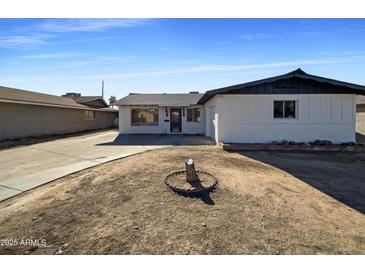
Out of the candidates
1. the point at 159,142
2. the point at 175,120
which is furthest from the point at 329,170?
the point at 175,120

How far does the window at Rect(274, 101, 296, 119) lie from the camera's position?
35.4 ft

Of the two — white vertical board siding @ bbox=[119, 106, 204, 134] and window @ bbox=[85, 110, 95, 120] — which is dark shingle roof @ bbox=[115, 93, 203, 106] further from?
window @ bbox=[85, 110, 95, 120]

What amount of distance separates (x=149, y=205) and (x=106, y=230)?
93 centimetres

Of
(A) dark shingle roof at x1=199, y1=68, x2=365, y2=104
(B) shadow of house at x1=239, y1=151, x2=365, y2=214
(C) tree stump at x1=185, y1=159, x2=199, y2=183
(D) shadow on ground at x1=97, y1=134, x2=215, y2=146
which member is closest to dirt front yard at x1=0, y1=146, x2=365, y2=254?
(B) shadow of house at x1=239, y1=151, x2=365, y2=214

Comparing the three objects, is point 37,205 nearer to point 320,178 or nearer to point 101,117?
point 320,178

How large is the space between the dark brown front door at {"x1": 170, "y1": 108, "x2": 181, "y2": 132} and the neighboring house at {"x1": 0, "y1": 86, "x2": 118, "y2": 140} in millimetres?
8599

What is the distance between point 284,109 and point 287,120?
577mm

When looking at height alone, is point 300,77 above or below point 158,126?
above

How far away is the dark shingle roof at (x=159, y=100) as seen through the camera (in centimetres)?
1731

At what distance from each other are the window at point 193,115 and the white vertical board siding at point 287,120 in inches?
267

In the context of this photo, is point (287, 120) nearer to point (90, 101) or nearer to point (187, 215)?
point (187, 215)

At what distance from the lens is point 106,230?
3223mm

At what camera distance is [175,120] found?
17.7 m
